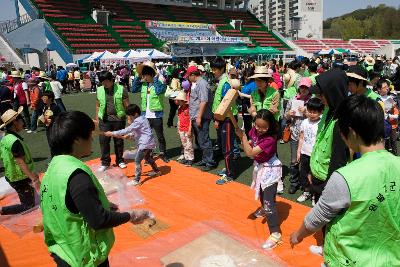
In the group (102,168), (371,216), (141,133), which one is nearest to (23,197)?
(102,168)

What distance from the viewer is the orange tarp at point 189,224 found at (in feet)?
11.9

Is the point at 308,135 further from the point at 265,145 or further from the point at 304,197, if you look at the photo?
the point at 265,145

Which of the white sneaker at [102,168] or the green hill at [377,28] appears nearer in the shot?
the white sneaker at [102,168]

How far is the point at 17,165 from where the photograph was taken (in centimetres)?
447

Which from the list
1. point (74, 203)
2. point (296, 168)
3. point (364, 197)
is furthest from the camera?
point (296, 168)

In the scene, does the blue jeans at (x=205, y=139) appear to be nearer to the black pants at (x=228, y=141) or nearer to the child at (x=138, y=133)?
the black pants at (x=228, y=141)

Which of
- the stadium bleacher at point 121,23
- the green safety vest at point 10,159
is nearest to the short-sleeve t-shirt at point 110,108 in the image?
the green safety vest at point 10,159

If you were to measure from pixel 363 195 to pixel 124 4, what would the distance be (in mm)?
38177

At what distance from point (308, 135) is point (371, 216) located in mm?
3007

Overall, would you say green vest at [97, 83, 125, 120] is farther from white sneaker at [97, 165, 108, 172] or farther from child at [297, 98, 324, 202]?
child at [297, 98, 324, 202]

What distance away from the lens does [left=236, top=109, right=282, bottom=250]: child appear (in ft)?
12.0

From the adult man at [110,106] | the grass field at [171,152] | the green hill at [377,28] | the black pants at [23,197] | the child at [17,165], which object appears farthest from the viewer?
the green hill at [377,28]

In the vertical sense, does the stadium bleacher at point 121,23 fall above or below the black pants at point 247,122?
above

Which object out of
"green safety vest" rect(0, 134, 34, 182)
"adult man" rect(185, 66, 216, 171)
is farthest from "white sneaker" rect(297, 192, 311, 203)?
"green safety vest" rect(0, 134, 34, 182)
